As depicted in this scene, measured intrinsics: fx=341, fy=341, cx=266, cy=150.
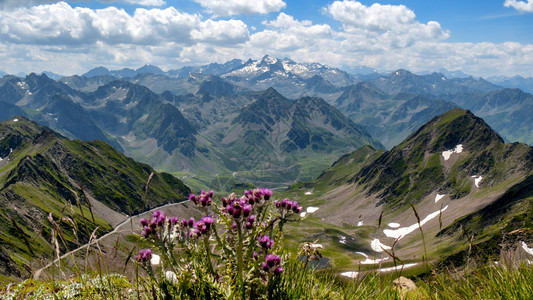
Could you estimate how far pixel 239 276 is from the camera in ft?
15.3

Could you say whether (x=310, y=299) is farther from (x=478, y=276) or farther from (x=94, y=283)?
(x=94, y=283)

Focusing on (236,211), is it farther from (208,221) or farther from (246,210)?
(208,221)

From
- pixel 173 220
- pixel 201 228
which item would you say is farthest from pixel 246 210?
pixel 173 220

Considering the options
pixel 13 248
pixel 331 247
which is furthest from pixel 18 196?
pixel 331 247

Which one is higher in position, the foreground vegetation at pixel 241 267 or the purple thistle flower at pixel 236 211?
the purple thistle flower at pixel 236 211

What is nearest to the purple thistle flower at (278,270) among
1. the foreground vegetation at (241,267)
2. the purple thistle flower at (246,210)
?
the foreground vegetation at (241,267)

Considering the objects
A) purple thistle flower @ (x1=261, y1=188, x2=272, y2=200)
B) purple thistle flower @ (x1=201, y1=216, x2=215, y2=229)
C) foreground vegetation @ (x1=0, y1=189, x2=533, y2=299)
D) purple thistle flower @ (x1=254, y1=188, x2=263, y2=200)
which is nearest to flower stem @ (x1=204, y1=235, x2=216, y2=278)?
foreground vegetation @ (x1=0, y1=189, x2=533, y2=299)

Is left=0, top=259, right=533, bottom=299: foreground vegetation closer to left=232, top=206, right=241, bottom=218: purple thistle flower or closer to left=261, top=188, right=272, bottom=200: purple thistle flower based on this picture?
left=261, top=188, right=272, bottom=200: purple thistle flower

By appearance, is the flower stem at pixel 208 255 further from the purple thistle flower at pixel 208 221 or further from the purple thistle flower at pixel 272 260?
the purple thistle flower at pixel 272 260

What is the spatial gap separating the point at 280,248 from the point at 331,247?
20328cm

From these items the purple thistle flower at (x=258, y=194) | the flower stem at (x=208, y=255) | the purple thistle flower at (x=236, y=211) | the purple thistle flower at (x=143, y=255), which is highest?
the purple thistle flower at (x=258, y=194)

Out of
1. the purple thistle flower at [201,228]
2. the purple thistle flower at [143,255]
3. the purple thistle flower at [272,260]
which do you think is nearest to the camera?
the purple thistle flower at [272,260]

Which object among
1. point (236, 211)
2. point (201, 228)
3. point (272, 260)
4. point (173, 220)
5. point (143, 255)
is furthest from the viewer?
point (173, 220)

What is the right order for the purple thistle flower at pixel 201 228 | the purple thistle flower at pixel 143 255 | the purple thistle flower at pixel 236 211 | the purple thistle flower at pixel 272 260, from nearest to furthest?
1. the purple thistle flower at pixel 236 211
2. the purple thistle flower at pixel 272 260
3. the purple thistle flower at pixel 201 228
4. the purple thistle flower at pixel 143 255
